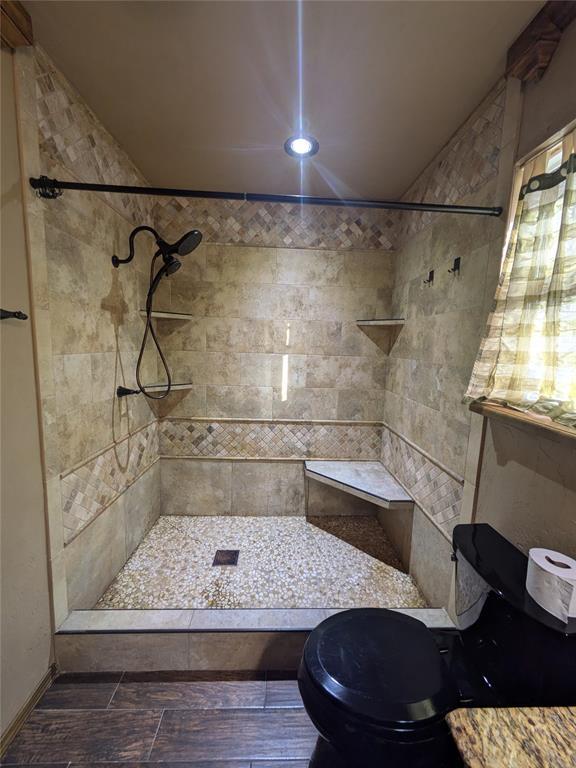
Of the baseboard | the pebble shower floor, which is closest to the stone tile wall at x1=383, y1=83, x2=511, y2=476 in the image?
the pebble shower floor

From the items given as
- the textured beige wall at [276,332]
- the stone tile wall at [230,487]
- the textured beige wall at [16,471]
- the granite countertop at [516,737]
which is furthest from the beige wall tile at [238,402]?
the granite countertop at [516,737]

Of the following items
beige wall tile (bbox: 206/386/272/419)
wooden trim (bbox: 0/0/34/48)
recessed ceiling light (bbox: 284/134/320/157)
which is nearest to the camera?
wooden trim (bbox: 0/0/34/48)

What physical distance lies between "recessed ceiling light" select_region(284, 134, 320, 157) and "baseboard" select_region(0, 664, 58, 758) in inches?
105

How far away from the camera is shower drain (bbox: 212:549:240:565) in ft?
6.23

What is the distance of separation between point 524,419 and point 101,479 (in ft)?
6.22

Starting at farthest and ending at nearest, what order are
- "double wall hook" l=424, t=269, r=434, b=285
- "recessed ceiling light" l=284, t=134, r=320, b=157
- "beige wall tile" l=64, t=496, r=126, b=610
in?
"double wall hook" l=424, t=269, r=434, b=285
"recessed ceiling light" l=284, t=134, r=320, b=157
"beige wall tile" l=64, t=496, r=126, b=610

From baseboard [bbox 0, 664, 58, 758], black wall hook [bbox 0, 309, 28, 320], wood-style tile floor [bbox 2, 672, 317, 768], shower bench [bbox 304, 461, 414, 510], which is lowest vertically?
wood-style tile floor [bbox 2, 672, 317, 768]

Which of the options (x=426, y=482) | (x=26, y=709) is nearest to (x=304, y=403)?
(x=426, y=482)

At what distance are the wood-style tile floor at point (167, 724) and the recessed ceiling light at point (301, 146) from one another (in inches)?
101

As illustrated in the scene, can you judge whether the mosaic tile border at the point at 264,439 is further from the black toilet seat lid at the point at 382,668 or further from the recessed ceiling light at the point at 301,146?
the recessed ceiling light at the point at 301,146

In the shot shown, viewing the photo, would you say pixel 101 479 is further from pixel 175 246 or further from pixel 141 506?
pixel 175 246

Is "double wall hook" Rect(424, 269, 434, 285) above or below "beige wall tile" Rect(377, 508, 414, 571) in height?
above

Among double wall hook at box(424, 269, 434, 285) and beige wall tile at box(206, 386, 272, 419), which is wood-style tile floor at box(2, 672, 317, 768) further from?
double wall hook at box(424, 269, 434, 285)

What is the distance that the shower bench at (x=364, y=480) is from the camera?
1.87 metres
